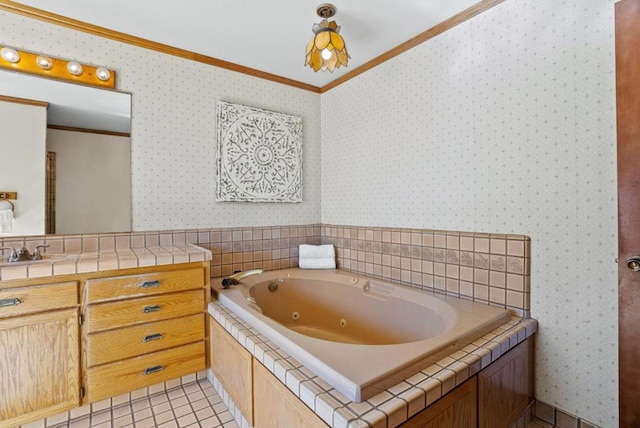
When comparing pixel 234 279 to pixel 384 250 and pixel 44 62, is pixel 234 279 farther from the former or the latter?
pixel 44 62

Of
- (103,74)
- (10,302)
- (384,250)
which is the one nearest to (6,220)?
(10,302)

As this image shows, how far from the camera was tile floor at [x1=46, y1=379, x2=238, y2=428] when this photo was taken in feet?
5.08

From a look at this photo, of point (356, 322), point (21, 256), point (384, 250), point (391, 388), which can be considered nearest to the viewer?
point (391, 388)

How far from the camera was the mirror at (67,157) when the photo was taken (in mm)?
1721

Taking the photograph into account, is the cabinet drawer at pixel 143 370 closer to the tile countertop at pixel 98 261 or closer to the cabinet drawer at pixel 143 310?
the cabinet drawer at pixel 143 310

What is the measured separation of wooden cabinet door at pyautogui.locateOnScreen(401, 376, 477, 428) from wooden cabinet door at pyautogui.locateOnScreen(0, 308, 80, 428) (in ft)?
5.43

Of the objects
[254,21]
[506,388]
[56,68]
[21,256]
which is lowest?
[506,388]

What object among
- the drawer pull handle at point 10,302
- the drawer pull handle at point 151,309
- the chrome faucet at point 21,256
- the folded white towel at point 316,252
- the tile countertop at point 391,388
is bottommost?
the tile countertop at point 391,388

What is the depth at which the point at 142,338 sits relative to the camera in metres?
1.71

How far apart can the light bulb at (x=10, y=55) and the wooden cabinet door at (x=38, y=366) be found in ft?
4.75

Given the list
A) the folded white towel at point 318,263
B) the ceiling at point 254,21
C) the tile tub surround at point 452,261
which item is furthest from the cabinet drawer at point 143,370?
the ceiling at point 254,21

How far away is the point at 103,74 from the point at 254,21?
3.41 feet

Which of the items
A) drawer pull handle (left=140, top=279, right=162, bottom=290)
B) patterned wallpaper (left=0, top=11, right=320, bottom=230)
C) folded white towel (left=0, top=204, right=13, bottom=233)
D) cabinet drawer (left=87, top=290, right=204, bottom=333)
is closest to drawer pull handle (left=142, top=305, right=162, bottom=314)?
cabinet drawer (left=87, top=290, right=204, bottom=333)

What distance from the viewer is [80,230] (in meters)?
1.89
